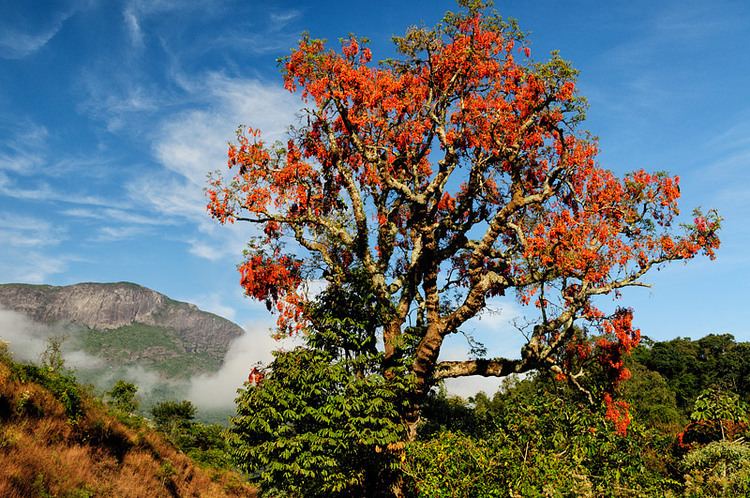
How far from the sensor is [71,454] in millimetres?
13875

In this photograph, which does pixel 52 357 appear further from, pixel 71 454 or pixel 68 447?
pixel 71 454

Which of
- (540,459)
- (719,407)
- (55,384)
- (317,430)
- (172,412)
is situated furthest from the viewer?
(172,412)

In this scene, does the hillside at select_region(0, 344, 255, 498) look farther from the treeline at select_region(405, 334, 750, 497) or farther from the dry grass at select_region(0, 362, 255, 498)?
the treeline at select_region(405, 334, 750, 497)

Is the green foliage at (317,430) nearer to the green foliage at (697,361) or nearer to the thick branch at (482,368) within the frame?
the thick branch at (482,368)

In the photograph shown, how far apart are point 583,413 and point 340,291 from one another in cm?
954

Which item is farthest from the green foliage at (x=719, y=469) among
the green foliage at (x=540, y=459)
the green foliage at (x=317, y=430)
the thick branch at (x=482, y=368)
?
the green foliage at (x=317, y=430)

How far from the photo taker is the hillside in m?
11.9

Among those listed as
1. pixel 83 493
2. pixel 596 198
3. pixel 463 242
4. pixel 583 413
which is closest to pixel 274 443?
pixel 83 493

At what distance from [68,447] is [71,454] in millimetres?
601

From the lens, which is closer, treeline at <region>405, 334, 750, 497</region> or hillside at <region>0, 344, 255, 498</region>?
treeline at <region>405, 334, 750, 497</region>

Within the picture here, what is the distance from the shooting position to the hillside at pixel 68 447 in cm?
1186

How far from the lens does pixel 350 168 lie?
70.1 feet

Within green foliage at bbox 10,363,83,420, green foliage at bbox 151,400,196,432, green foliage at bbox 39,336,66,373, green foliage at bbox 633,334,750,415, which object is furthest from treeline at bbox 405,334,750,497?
green foliage at bbox 633,334,750,415

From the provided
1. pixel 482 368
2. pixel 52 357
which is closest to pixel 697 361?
pixel 482 368
